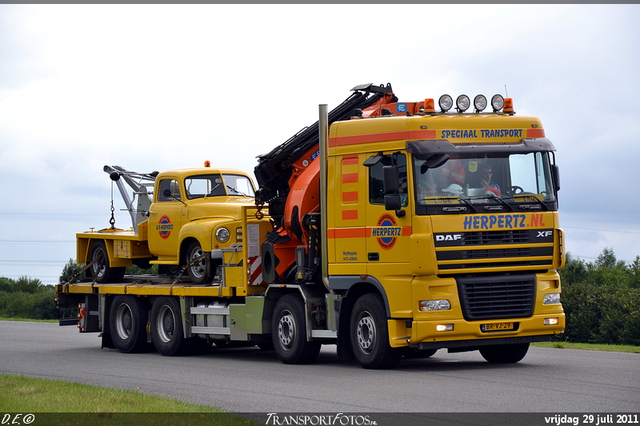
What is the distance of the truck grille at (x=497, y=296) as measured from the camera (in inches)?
492

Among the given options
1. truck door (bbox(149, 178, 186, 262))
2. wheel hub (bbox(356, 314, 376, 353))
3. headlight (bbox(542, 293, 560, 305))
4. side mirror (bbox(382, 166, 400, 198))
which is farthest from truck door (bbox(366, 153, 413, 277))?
truck door (bbox(149, 178, 186, 262))

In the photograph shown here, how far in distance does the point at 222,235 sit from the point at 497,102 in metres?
5.97

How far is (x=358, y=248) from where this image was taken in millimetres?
13367

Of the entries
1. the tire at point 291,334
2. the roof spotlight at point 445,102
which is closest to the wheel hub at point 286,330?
the tire at point 291,334

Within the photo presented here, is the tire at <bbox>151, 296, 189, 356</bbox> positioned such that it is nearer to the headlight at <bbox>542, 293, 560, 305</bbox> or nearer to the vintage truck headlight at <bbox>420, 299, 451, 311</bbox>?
the vintage truck headlight at <bbox>420, 299, 451, 311</bbox>

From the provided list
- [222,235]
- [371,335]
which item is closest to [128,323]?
[222,235]

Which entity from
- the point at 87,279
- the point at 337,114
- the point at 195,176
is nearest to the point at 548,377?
the point at 337,114

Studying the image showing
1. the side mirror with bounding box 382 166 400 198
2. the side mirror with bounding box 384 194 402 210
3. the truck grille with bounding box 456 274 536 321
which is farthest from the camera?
the truck grille with bounding box 456 274 536 321

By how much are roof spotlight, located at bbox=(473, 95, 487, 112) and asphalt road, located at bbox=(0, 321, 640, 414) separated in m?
3.95

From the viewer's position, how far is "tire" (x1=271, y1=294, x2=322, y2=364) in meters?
14.6

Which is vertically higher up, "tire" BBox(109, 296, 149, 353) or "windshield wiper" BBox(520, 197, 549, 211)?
"windshield wiper" BBox(520, 197, 549, 211)

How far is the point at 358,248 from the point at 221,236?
422cm

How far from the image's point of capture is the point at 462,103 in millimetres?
13430

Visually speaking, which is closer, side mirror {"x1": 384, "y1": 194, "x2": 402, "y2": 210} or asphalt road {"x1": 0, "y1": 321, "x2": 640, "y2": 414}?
asphalt road {"x1": 0, "y1": 321, "x2": 640, "y2": 414}
